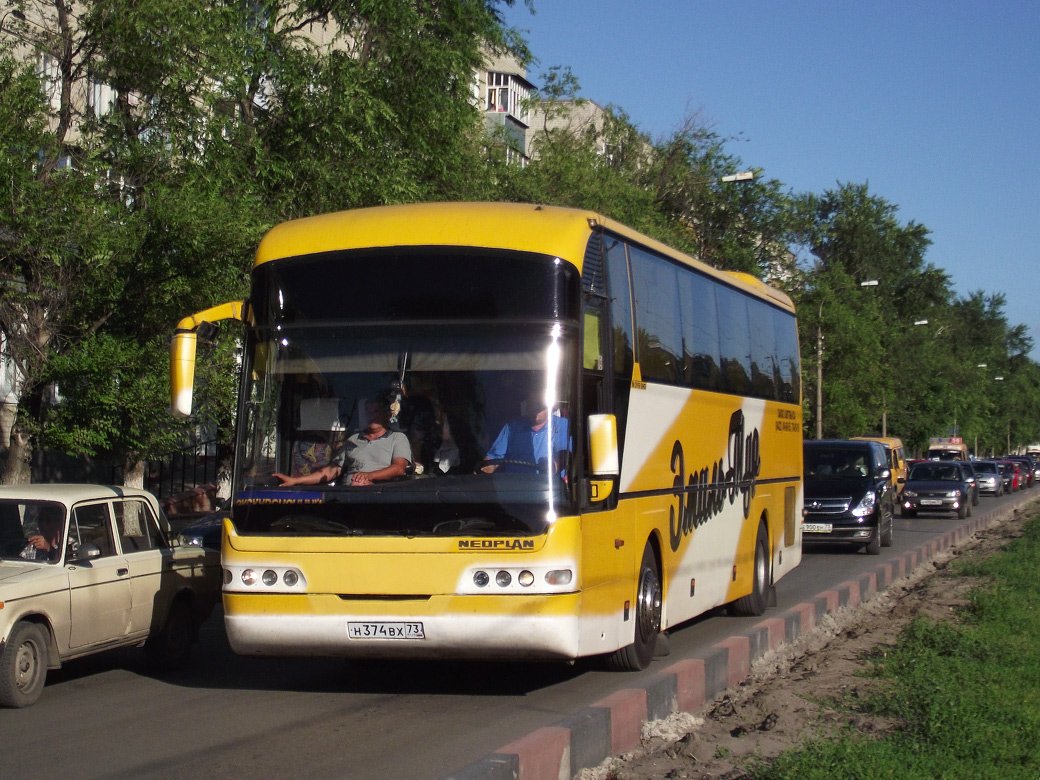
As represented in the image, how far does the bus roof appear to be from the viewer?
884cm

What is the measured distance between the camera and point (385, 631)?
27.3 ft

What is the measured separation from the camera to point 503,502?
27.1 ft

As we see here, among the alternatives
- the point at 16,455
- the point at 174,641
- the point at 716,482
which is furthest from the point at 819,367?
the point at 174,641

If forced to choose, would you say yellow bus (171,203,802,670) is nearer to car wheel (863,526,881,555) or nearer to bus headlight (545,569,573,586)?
bus headlight (545,569,573,586)

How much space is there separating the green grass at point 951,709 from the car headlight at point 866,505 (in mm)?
11315

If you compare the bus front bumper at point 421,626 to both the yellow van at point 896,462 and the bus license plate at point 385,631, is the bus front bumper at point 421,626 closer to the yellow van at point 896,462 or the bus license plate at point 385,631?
the bus license plate at point 385,631

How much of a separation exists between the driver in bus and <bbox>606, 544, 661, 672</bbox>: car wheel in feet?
7.51

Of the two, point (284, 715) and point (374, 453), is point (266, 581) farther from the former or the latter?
point (374, 453)

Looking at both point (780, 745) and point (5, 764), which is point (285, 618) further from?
point (780, 745)

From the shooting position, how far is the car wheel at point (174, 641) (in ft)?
33.6

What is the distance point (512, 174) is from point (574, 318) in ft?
72.9

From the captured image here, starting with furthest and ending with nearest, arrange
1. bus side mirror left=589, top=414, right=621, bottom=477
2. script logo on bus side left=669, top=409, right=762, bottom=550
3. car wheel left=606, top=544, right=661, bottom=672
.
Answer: script logo on bus side left=669, top=409, right=762, bottom=550
car wheel left=606, top=544, right=661, bottom=672
bus side mirror left=589, top=414, right=621, bottom=477

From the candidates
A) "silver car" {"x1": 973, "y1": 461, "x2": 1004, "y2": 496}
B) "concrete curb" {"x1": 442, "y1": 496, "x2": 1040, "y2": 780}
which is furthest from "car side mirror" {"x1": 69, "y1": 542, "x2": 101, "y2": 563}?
"silver car" {"x1": 973, "y1": 461, "x2": 1004, "y2": 496}

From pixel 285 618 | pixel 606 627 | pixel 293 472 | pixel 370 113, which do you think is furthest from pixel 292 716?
pixel 370 113
